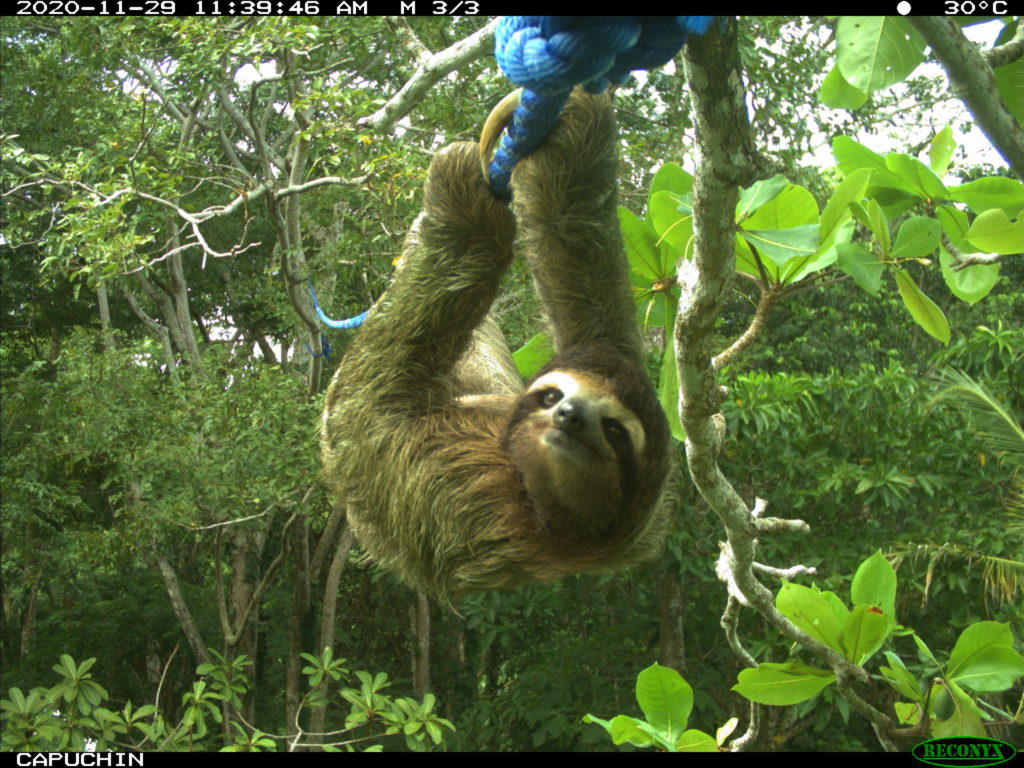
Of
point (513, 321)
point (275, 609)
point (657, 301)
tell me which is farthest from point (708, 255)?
point (275, 609)

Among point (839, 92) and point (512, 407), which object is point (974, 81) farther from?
point (512, 407)

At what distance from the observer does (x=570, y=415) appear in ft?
9.66

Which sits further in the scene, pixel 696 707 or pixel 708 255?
pixel 696 707

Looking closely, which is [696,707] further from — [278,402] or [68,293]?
[68,293]

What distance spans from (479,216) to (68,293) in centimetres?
1489

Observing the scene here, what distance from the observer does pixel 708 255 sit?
7.86ft

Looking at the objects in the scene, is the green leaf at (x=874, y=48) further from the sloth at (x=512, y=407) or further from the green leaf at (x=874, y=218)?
the sloth at (x=512, y=407)

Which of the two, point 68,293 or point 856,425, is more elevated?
point 68,293

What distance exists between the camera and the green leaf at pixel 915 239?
9.28 ft
